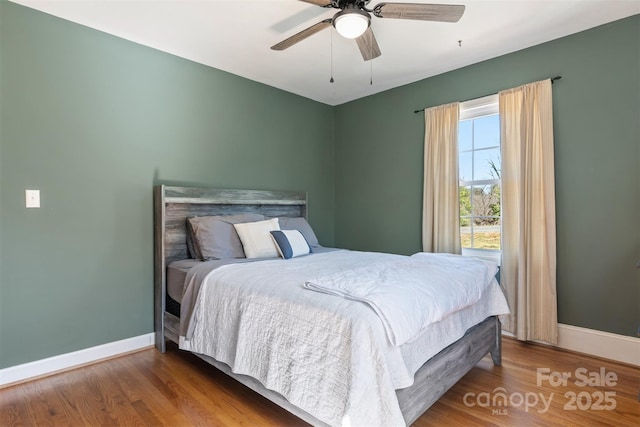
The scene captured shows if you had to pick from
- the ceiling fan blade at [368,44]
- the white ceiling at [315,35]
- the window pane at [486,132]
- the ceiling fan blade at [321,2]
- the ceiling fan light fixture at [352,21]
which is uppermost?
the white ceiling at [315,35]

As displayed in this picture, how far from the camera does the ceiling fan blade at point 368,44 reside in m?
2.16

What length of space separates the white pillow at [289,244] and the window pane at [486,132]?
1.96 meters

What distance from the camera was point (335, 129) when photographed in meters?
4.57

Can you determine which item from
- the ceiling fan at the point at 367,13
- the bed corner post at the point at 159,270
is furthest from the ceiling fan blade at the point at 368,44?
the bed corner post at the point at 159,270

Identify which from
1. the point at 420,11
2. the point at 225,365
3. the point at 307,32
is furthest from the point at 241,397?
the point at 420,11

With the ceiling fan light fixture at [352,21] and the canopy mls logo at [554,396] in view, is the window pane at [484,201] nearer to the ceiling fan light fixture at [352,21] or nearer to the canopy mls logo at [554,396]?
the canopy mls logo at [554,396]

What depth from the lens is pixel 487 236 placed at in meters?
3.26

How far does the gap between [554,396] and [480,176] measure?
76.7 inches

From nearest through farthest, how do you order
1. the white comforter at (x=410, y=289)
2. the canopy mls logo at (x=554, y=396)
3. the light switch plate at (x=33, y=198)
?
1. the white comforter at (x=410, y=289)
2. the canopy mls logo at (x=554, y=396)
3. the light switch plate at (x=33, y=198)

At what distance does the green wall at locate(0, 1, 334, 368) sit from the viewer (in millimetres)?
Answer: 2262

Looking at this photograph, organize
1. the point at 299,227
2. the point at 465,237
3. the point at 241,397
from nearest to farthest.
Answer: the point at 241,397, the point at 465,237, the point at 299,227

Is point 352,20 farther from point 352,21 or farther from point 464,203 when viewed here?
point 464,203

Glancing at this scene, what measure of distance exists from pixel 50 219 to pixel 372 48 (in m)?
2.56

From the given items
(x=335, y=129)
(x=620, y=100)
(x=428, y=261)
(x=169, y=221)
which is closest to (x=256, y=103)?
(x=335, y=129)
